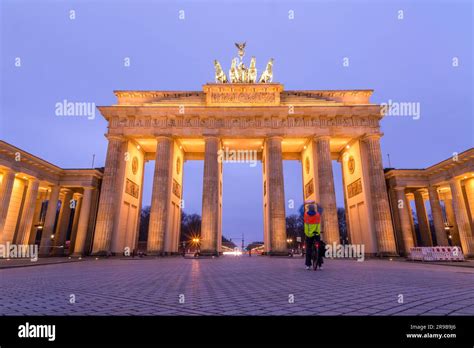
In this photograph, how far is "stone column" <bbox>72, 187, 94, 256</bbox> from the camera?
27.4m

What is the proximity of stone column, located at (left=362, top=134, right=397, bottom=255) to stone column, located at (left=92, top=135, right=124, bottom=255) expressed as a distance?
26.8m

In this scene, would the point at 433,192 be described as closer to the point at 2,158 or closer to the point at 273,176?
the point at 273,176

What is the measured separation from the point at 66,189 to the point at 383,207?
37.7 meters

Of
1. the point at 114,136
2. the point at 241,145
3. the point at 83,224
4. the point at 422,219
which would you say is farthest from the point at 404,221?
the point at 83,224

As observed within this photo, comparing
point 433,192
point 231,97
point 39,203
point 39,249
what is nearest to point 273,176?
point 231,97

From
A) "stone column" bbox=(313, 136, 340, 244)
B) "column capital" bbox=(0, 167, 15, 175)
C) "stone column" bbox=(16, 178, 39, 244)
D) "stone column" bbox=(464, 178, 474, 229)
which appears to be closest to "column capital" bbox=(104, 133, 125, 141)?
"stone column" bbox=(16, 178, 39, 244)

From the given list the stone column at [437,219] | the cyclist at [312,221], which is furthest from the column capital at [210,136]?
the stone column at [437,219]

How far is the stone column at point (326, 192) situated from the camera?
2595 cm

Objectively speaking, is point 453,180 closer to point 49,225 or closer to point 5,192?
point 5,192

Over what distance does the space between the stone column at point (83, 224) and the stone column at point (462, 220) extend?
38.1 meters

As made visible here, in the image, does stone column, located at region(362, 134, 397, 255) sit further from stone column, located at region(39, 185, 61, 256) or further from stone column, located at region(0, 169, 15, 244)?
stone column, located at region(0, 169, 15, 244)

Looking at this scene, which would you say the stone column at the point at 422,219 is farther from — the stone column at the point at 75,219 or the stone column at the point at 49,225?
the stone column at the point at 49,225

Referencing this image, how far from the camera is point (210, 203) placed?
2725 cm
